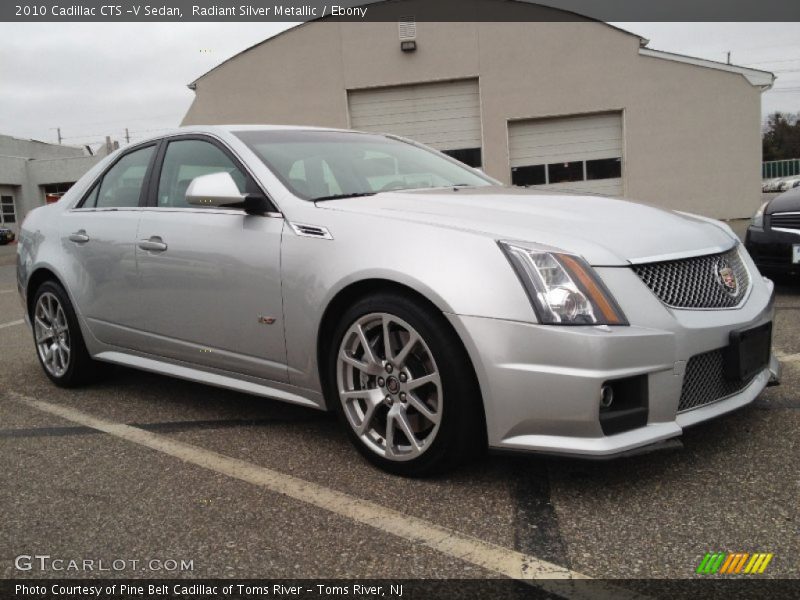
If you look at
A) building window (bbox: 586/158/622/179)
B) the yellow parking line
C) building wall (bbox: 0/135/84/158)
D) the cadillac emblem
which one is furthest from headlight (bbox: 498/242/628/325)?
building wall (bbox: 0/135/84/158)

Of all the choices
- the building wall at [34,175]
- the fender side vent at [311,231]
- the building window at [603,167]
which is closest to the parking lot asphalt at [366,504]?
the fender side vent at [311,231]

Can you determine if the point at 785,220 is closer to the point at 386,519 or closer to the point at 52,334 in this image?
the point at 386,519

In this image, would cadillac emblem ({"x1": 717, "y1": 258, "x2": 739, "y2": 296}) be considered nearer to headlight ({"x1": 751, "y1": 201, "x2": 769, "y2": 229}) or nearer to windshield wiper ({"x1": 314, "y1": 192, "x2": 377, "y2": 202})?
windshield wiper ({"x1": 314, "y1": 192, "x2": 377, "y2": 202})

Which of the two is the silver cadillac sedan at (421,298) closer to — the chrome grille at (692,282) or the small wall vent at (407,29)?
the chrome grille at (692,282)

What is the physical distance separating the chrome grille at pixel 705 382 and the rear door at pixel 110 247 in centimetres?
268

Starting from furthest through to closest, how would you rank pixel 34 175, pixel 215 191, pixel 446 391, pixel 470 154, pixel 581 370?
1. pixel 34 175
2. pixel 470 154
3. pixel 215 191
4. pixel 446 391
5. pixel 581 370

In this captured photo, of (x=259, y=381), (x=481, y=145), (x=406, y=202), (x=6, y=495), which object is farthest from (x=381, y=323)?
(x=481, y=145)

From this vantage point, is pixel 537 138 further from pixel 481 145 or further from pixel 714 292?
pixel 714 292

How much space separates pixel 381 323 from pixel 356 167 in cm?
110

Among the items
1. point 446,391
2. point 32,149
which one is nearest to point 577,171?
point 446,391

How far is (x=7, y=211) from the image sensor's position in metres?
39.5

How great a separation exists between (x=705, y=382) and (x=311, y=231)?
1.63 metres

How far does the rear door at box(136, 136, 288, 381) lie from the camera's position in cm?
320

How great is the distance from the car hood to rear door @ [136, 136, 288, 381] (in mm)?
432
